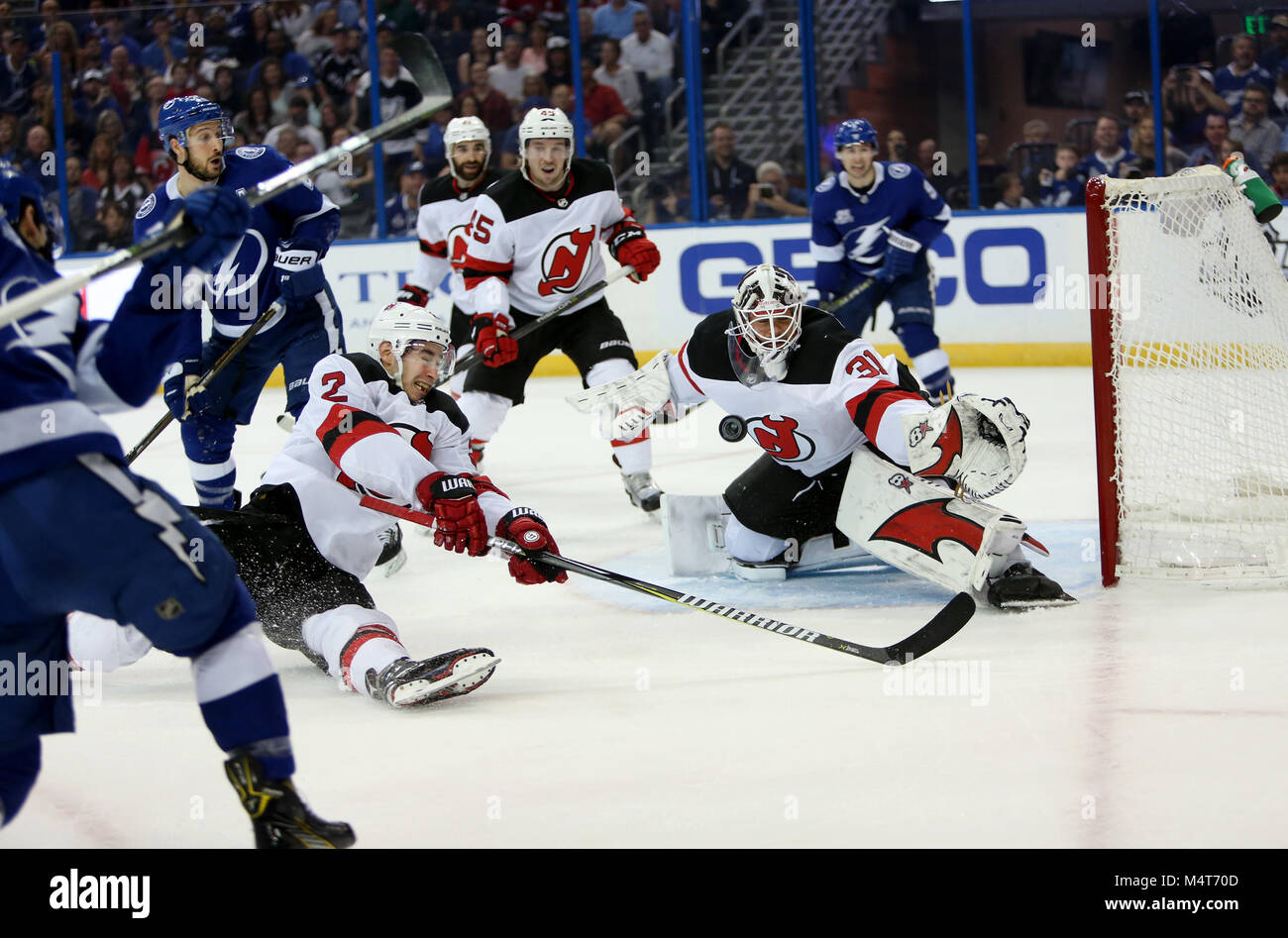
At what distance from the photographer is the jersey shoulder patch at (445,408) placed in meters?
3.34

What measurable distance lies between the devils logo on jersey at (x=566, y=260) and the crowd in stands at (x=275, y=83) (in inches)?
141

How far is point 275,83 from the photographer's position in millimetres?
9016

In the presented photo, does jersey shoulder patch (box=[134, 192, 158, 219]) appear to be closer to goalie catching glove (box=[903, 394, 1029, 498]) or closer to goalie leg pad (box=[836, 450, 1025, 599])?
goalie leg pad (box=[836, 450, 1025, 599])

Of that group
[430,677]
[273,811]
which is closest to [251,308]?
[430,677]

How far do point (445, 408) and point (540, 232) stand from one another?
172 cm

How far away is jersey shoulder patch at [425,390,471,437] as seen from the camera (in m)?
3.34

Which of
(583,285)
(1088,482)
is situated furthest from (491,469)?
(1088,482)

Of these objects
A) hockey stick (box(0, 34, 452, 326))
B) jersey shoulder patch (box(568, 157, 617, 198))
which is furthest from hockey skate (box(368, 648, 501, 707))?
jersey shoulder patch (box(568, 157, 617, 198))

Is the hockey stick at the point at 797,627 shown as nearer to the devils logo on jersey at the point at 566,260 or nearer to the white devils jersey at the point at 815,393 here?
the white devils jersey at the point at 815,393

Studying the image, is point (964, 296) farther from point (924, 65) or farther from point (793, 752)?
point (793, 752)

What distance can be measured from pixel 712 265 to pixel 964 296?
1335mm

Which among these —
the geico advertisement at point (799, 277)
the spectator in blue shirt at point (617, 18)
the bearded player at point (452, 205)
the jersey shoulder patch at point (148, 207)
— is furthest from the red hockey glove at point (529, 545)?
the spectator in blue shirt at point (617, 18)

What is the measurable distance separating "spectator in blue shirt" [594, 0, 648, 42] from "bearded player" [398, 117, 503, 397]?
9.36ft

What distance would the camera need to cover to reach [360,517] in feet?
10.4
